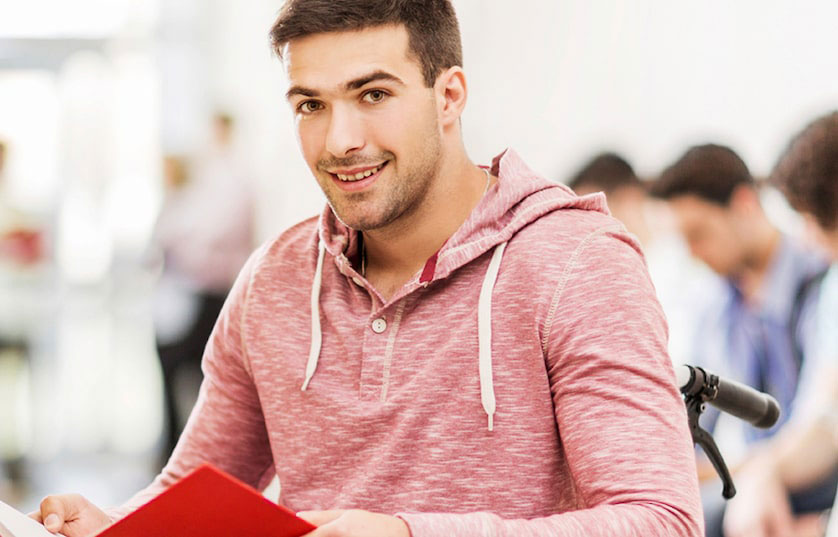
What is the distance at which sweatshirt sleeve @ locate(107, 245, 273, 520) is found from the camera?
159 centimetres

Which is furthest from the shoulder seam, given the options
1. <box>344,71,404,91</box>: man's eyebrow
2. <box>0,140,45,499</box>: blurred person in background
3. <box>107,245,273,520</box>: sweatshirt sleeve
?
<box>0,140,45,499</box>: blurred person in background

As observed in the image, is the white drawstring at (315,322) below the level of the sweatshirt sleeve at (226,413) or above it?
above

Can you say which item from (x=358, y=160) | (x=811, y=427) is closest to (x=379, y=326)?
(x=358, y=160)

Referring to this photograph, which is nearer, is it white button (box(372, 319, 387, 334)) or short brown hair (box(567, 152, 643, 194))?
white button (box(372, 319, 387, 334))

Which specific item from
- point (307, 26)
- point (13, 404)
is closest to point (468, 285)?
point (307, 26)

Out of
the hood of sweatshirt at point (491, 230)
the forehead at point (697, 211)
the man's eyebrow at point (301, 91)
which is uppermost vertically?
the man's eyebrow at point (301, 91)

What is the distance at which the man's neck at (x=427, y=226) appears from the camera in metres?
1.47

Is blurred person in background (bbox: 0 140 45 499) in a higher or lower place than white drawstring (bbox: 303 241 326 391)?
lower

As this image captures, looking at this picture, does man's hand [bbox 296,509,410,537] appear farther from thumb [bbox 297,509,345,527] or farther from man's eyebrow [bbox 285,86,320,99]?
man's eyebrow [bbox 285,86,320,99]

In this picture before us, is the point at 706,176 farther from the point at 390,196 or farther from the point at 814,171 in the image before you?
the point at 390,196

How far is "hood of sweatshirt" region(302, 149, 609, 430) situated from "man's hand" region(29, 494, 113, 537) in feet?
1.02

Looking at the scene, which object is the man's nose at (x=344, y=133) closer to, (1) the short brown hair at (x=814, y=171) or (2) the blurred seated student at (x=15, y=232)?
(1) the short brown hair at (x=814, y=171)

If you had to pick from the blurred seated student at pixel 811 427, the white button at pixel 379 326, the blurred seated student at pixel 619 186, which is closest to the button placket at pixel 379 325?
the white button at pixel 379 326

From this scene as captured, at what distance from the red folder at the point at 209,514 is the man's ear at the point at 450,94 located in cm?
61
